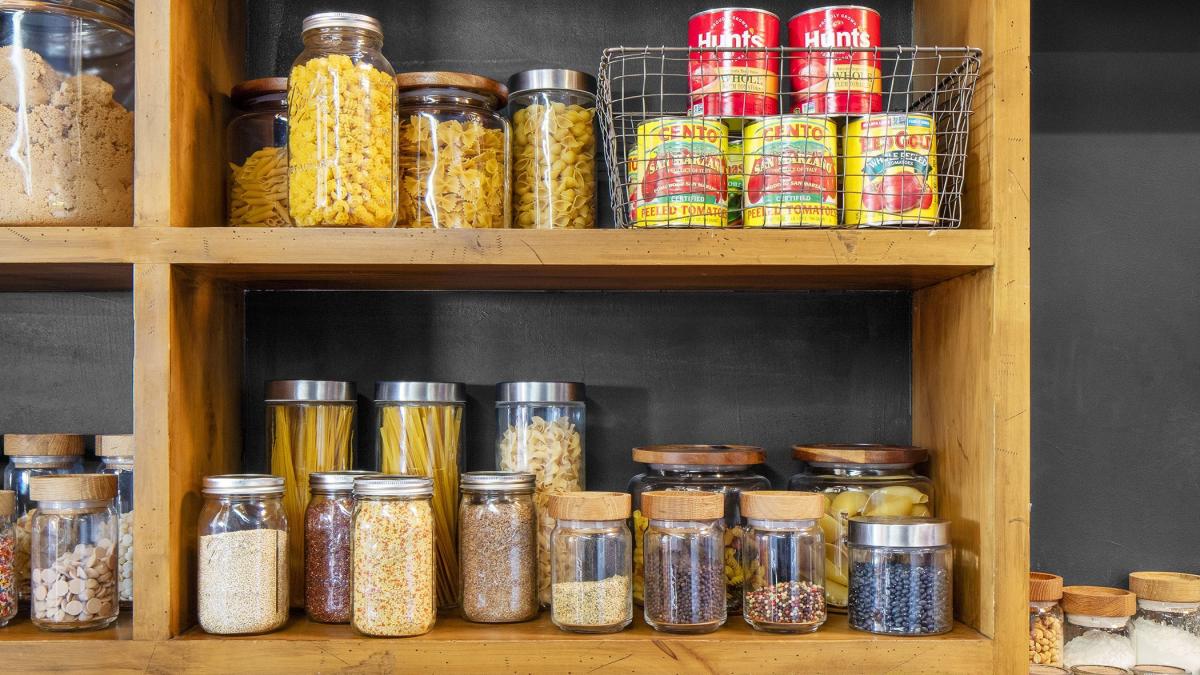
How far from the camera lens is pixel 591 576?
1201 millimetres

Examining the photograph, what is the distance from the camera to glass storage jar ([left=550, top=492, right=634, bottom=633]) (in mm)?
1185

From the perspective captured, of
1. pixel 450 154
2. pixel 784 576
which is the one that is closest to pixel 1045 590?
pixel 784 576

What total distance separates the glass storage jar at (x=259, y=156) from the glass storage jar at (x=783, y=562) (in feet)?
2.30

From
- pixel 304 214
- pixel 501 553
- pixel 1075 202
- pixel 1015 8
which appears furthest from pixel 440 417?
pixel 1075 202

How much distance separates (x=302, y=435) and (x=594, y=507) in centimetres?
Result: 44

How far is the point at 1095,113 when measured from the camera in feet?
5.06

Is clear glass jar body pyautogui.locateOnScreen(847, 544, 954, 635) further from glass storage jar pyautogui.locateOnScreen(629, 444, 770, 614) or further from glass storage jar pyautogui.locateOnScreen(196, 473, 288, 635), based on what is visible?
glass storage jar pyautogui.locateOnScreen(196, 473, 288, 635)

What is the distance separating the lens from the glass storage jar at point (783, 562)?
47.1 inches

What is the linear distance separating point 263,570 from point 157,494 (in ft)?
0.48

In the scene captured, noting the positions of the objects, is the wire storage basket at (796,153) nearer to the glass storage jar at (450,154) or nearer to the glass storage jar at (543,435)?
the glass storage jar at (450,154)

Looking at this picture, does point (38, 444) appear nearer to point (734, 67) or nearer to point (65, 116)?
point (65, 116)

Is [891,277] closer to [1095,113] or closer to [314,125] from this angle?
[1095,113]

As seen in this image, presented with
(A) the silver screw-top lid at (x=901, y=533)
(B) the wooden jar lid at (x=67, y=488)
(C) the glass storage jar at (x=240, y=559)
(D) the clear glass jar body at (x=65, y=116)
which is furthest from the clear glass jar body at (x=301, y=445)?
(A) the silver screw-top lid at (x=901, y=533)

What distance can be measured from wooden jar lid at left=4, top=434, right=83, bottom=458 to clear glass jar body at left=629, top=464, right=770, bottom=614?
765 millimetres
